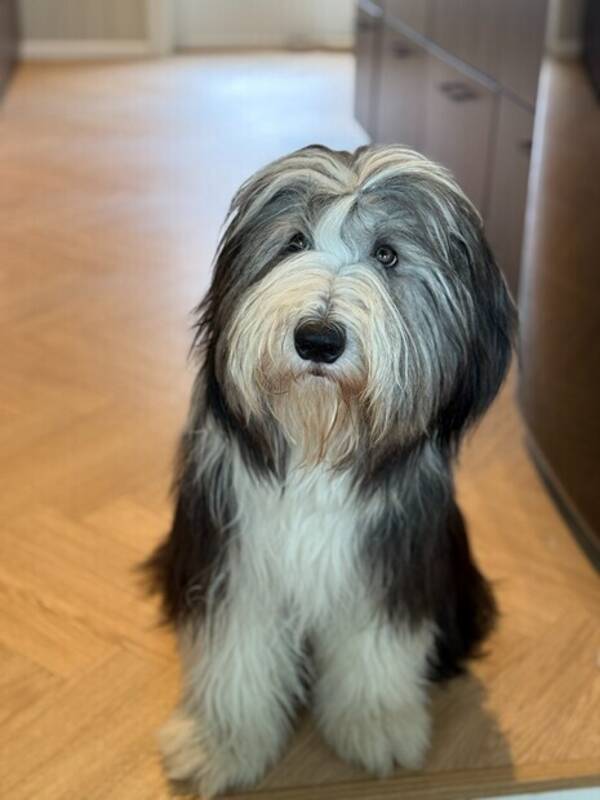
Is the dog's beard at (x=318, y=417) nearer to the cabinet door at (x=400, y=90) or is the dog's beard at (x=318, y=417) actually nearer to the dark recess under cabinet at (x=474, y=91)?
the dark recess under cabinet at (x=474, y=91)

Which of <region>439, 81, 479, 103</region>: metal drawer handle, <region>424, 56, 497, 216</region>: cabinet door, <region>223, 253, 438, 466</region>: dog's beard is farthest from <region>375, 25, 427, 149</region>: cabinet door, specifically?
<region>223, 253, 438, 466</region>: dog's beard

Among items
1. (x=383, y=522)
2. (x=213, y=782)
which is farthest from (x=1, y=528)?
(x=383, y=522)

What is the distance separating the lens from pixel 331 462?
1.18m

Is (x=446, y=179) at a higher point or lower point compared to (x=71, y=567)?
higher

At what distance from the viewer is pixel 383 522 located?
1.27 m

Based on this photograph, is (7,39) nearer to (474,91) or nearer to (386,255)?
(474,91)

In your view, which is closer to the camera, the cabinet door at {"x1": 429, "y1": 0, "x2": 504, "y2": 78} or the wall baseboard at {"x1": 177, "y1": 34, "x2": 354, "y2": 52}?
the cabinet door at {"x1": 429, "y1": 0, "x2": 504, "y2": 78}

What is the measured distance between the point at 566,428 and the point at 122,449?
877mm

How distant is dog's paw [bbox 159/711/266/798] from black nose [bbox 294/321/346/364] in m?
0.66

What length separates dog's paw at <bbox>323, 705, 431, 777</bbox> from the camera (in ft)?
4.71

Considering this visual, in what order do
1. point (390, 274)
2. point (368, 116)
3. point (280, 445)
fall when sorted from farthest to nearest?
1. point (368, 116)
2. point (280, 445)
3. point (390, 274)

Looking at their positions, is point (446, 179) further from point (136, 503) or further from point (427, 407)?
point (136, 503)

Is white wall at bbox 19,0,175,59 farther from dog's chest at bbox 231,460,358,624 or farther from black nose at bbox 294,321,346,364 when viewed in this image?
black nose at bbox 294,321,346,364

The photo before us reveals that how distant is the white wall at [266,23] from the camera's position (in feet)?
20.8
